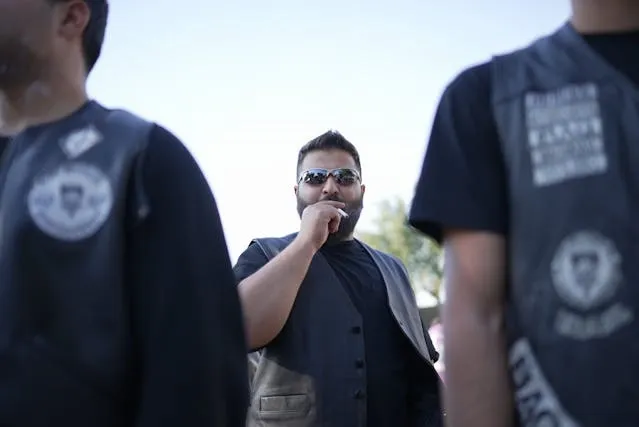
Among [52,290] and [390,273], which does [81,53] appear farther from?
[390,273]

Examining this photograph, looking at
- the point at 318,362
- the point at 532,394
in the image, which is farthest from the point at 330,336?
the point at 532,394

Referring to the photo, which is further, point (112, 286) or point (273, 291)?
point (273, 291)

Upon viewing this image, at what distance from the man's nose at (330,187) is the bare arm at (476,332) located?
2.40 meters

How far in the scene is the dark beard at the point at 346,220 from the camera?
396 cm

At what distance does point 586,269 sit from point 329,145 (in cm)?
273

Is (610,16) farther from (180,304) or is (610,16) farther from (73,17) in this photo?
(73,17)

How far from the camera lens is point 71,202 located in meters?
1.75

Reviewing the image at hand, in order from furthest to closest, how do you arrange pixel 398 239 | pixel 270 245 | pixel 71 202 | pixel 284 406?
pixel 398 239
pixel 270 245
pixel 284 406
pixel 71 202

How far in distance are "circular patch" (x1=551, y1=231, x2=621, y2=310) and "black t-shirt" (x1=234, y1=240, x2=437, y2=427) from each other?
6.58 ft

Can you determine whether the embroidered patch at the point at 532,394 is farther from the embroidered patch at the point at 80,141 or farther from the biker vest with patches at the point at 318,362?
the biker vest with patches at the point at 318,362

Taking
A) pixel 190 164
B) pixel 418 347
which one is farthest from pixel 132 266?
pixel 418 347

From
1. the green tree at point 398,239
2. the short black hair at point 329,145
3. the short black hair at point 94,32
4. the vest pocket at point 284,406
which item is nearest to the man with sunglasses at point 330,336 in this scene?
the vest pocket at point 284,406

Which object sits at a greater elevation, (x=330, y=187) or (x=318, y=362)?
(x=330, y=187)

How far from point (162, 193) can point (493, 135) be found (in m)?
0.65
